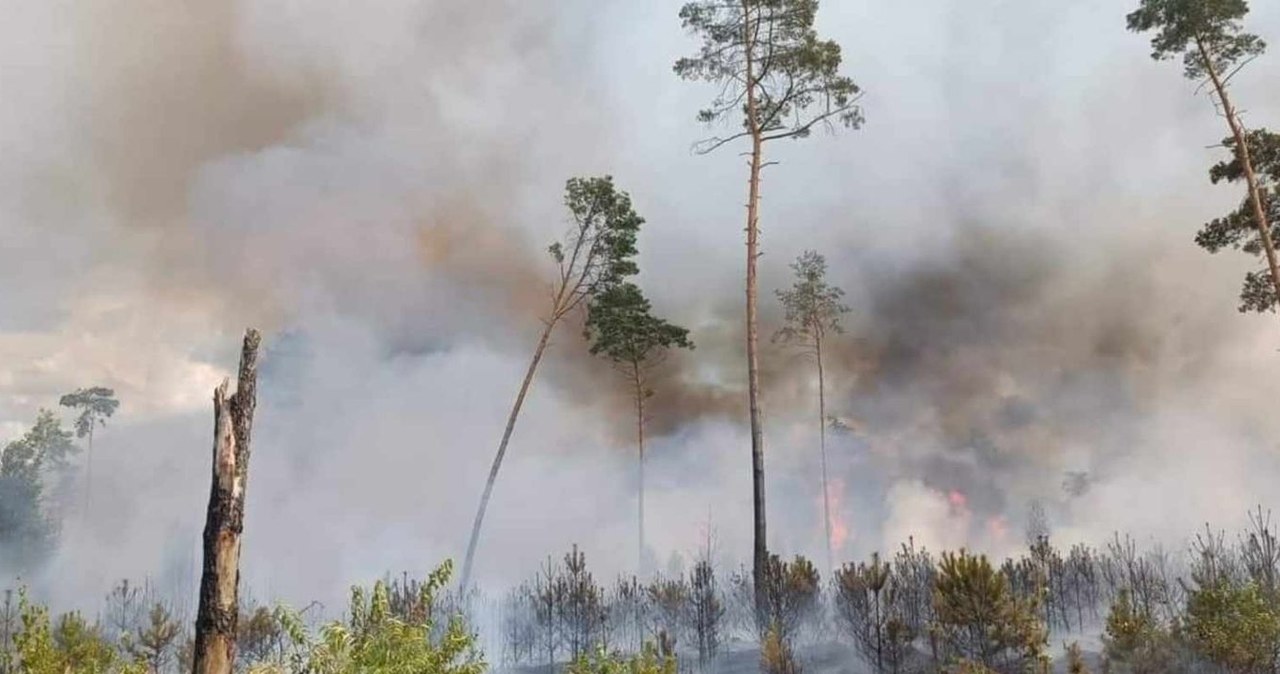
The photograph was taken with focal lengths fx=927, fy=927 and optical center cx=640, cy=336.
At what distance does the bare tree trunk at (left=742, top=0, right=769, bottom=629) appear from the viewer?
2242 cm

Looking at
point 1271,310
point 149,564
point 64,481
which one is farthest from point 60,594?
point 1271,310

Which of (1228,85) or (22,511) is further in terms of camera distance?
(22,511)

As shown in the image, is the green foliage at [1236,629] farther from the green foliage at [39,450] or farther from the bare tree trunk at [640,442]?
the green foliage at [39,450]

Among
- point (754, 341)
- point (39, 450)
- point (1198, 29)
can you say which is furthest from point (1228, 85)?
point (39, 450)

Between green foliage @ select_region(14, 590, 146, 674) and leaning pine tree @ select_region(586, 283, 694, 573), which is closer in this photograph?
green foliage @ select_region(14, 590, 146, 674)

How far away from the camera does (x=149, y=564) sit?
47938 mm

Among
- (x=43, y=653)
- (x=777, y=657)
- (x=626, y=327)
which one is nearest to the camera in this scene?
(x=43, y=653)

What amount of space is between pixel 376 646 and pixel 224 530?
2.30m

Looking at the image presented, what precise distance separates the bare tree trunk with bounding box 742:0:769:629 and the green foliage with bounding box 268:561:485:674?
1346cm

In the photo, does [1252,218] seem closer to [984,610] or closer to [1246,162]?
[1246,162]

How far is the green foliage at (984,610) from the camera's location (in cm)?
1501

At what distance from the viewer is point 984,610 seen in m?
15.2

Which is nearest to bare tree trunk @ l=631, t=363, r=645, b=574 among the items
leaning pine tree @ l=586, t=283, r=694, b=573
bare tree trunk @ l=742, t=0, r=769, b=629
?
→ leaning pine tree @ l=586, t=283, r=694, b=573

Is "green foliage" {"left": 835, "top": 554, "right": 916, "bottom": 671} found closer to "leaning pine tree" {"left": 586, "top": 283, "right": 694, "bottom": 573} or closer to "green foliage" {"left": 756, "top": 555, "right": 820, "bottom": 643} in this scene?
"green foliage" {"left": 756, "top": 555, "right": 820, "bottom": 643}
